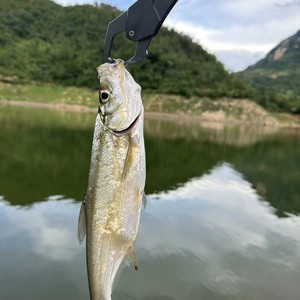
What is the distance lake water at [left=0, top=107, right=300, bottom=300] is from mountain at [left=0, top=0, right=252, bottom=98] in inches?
2482

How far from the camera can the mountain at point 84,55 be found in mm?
99500

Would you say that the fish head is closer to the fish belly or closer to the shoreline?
the fish belly

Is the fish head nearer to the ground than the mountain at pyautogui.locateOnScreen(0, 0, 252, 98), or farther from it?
nearer to the ground

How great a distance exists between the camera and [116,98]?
2670mm

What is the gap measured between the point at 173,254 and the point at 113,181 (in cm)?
1020

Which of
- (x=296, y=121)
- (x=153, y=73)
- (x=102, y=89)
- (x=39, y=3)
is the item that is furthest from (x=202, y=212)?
(x=39, y=3)

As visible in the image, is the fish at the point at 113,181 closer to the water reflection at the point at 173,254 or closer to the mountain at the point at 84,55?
the water reflection at the point at 173,254

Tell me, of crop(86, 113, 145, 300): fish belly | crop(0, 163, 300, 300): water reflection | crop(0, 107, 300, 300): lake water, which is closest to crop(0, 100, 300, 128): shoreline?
crop(0, 107, 300, 300): lake water

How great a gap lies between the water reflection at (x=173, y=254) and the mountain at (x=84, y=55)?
7174cm

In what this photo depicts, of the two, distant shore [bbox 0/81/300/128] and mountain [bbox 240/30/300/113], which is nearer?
distant shore [bbox 0/81/300/128]

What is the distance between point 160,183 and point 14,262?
13220mm

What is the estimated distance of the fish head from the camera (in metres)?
2.63

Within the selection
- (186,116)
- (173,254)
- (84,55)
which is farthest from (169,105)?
(173,254)

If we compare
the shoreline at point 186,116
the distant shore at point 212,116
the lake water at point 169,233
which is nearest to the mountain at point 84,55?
the distant shore at point 212,116
